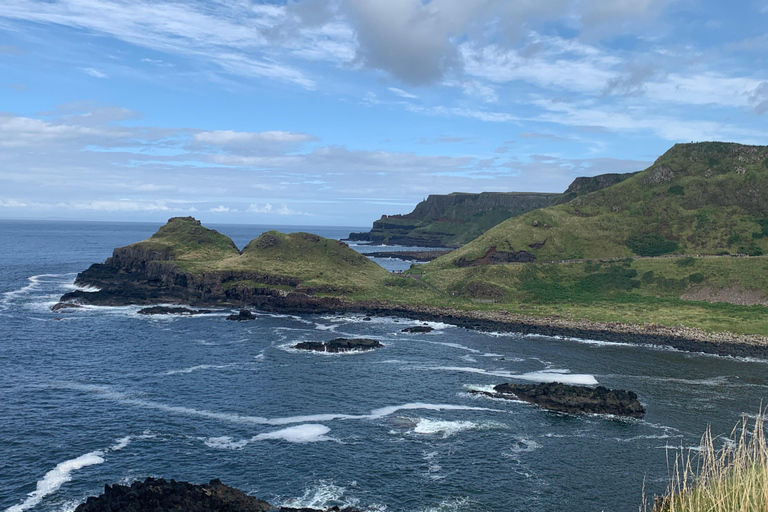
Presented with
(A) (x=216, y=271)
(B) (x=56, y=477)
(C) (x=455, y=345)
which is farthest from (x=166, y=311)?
(B) (x=56, y=477)

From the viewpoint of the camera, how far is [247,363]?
8775 cm

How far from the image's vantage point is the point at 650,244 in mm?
178250

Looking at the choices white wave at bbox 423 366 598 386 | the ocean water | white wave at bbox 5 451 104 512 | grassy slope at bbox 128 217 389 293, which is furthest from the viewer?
grassy slope at bbox 128 217 389 293

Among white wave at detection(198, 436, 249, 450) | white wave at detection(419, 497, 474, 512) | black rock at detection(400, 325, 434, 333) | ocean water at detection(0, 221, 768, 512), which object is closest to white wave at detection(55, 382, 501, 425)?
ocean water at detection(0, 221, 768, 512)

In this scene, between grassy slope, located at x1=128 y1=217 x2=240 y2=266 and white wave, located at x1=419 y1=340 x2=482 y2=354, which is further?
grassy slope, located at x1=128 y1=217 x2=240 y2=266

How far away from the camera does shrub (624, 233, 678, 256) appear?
570 feet

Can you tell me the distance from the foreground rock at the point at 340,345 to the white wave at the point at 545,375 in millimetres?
15766

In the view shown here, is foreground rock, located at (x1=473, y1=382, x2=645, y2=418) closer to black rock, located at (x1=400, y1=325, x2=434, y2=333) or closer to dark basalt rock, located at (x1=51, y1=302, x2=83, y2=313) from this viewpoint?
black rock, located at (x1=400, y1=325, x2=434, y2=333)

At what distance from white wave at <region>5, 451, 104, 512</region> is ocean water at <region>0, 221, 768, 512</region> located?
18cm

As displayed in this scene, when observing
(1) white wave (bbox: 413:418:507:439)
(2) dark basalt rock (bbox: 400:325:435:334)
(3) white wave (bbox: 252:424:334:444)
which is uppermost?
(2) dark basalt rock (bbox: 400:325:435:334)

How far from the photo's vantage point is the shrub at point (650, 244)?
570 feet

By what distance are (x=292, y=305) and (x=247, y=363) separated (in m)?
52.7

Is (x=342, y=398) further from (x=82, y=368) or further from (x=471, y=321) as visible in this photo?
(x=471, y=321)

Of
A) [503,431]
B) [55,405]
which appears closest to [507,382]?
[503,431]
